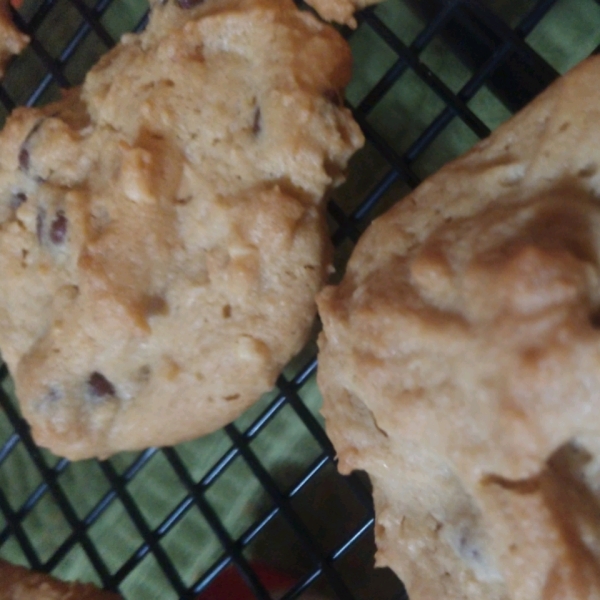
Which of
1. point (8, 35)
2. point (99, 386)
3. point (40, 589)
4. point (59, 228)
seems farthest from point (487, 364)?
point (8, 35)

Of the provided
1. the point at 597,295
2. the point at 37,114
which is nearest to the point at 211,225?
the point at 37,114

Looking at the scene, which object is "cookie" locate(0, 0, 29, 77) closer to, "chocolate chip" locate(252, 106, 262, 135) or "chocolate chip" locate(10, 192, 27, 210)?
"chocolate chip" locate(10, 192, 27, 210)

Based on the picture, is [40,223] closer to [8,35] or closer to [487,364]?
[8,35]

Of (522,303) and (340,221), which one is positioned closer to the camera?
(522,303)

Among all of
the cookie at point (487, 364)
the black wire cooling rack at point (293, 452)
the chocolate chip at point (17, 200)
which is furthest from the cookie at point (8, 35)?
the cookie at point (487, 364)

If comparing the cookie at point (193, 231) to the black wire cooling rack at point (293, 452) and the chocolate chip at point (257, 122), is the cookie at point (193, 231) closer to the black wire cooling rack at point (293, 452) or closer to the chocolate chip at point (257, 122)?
the chocolate chip at point (257, 122)

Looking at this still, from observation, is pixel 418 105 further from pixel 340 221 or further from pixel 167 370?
pixel 167 370
